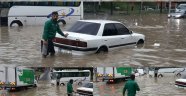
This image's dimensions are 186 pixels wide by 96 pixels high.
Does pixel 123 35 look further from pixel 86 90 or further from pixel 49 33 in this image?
pixel 86 90

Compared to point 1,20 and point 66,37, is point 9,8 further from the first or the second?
point 66,37

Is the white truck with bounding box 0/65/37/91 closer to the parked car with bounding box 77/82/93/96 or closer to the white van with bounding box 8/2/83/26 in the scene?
the parked car with bounding box 77/82/93/96

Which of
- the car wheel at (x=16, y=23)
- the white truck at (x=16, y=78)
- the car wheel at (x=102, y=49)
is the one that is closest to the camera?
the white truck at (x=16, y=78)

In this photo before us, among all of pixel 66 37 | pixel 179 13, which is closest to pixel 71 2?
pixel 179 13

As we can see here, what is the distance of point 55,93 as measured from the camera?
1315 centimetres

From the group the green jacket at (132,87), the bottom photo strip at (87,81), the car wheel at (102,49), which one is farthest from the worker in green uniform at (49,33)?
the green jacket at (132,87)

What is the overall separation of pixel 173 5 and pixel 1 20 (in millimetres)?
27709

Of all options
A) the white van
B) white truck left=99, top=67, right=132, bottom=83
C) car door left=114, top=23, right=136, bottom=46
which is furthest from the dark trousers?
the white van

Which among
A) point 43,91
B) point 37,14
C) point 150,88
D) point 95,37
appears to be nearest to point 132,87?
point 150,88

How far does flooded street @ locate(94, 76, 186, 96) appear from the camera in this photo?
39.5 ft

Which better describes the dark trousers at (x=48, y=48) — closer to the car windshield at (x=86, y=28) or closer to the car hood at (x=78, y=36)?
the car hood at (x=78, y=36)

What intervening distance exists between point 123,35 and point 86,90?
4438mm

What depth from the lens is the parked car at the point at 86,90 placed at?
11.1 m

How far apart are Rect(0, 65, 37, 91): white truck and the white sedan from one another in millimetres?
1613
